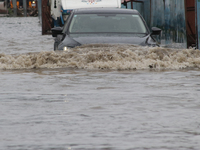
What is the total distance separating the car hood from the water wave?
0.31 feet

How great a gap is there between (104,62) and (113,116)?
6358 mm

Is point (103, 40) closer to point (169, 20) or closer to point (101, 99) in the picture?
point (101, 99)

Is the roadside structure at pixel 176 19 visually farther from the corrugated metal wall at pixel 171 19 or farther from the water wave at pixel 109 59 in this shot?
the water wave at pixel 109 59

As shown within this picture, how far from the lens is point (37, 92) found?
916cm

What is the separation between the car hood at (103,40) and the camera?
513 inches

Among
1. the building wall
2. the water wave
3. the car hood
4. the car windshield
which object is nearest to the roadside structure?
the building wall

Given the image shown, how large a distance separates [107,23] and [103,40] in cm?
110

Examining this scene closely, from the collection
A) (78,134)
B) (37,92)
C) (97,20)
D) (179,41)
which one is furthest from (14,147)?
(179,41)

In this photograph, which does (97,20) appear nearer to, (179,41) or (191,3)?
(191,3)

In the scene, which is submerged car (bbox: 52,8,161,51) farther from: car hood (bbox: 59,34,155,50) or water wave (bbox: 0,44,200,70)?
water wave (bbox: 0,44,200,70)

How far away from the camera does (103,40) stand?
43.1 feet

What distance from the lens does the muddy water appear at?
569 cm

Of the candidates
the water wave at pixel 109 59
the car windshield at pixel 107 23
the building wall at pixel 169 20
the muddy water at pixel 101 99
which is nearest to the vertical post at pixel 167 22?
the building wall at pixel 169 20

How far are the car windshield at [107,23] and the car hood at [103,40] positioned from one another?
0.44m
